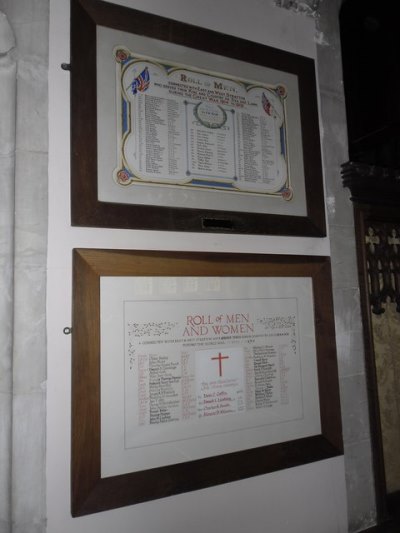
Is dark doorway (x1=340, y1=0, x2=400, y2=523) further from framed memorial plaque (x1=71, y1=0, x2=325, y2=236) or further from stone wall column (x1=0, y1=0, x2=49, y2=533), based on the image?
stone wall column (x1=0, y1=0, x2=49, y2=533)

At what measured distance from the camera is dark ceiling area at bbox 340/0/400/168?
1.32 m

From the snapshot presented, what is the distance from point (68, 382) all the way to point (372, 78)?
4.69 feet

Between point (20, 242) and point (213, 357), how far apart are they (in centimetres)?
64

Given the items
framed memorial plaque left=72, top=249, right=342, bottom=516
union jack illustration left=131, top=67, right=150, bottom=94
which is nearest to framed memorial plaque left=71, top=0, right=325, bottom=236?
union jack illustration left=131, top=67, right=150, bottom=94

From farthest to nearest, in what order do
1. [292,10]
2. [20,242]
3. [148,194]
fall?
[292,10] < [148,194] < [20,242]

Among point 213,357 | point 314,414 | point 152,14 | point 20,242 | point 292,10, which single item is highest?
point 292,10

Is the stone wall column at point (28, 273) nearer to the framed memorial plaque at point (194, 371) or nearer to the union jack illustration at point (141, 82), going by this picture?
the framed memorial plaque at point (194, 371)

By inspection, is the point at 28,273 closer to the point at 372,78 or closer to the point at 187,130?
the point at 187,130

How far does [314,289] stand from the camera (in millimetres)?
1379

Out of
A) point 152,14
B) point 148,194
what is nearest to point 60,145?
point 148,194

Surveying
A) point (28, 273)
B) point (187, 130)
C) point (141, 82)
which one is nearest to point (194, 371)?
point (28, 273)

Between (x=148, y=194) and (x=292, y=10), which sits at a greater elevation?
(x=292, y=10)

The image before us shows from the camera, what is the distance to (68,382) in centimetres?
102

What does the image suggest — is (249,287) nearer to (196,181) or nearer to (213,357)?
(213,357)
